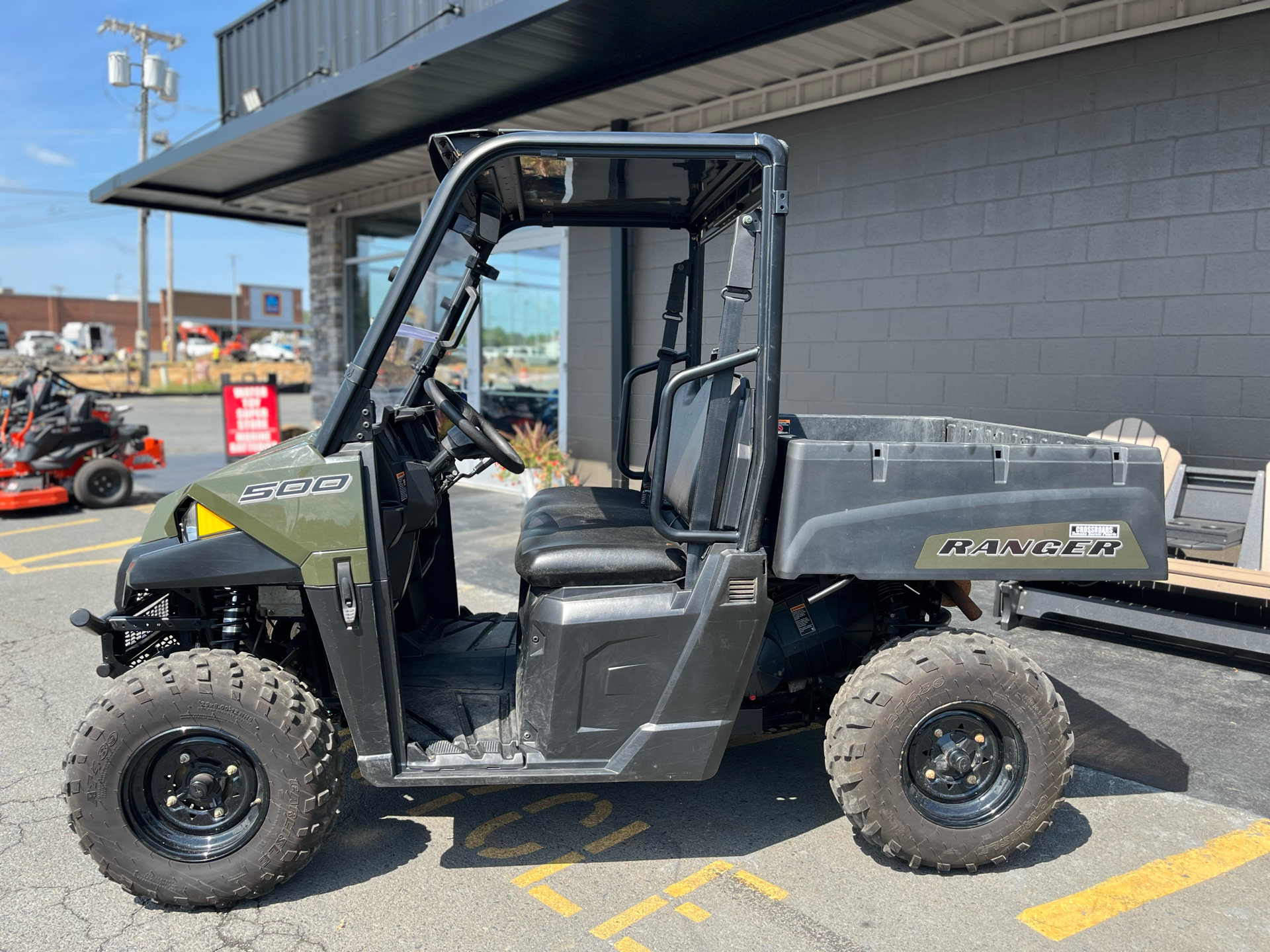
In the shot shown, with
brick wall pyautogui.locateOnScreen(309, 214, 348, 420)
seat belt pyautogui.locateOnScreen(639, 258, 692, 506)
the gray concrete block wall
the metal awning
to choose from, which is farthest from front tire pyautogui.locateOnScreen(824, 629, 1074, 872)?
brick wall pyautogui.locateOnScreen(309, 214, 348, 420)

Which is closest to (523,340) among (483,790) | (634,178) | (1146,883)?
(634,178)

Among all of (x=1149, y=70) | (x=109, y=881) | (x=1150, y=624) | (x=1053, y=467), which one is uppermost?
(x=1149, y=70)

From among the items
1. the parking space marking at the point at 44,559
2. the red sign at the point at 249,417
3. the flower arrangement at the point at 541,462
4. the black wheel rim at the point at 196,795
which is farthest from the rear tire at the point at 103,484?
the black wheel rim at the point at 196,795

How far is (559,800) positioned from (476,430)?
1.42m

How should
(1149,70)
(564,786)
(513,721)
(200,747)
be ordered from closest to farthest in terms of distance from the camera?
(200,747) < (513,721) < (564,786) < (1149,70)

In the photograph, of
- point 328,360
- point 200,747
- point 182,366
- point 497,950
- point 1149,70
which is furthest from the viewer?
point 182,366

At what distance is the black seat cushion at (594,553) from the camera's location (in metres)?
2.96

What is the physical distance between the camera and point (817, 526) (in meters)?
2.85

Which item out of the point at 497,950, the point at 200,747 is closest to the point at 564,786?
the point at 497,950

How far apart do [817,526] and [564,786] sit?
1499 mm

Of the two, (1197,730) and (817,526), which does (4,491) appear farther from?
(1197,730)

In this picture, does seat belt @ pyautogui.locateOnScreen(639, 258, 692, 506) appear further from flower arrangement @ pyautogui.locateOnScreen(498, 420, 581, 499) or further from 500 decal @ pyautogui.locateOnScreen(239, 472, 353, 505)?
flower arrangement @ pyautogui.locateOnScreen(498, 420, 581, 499)

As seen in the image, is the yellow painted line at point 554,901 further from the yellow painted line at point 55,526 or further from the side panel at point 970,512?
the yellow painted line at point 55,526

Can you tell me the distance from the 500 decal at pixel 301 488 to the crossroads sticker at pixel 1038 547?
1.79 metres
